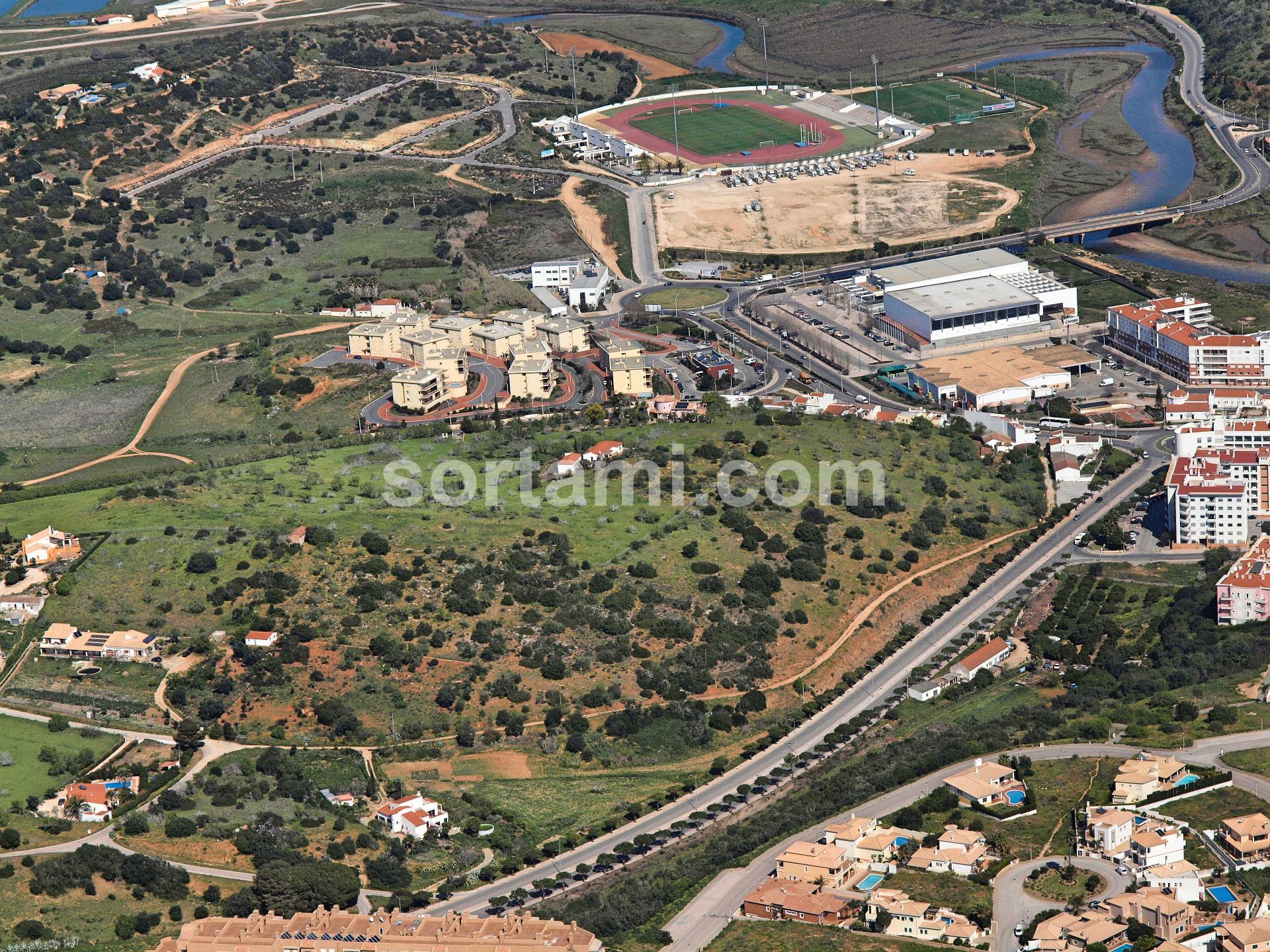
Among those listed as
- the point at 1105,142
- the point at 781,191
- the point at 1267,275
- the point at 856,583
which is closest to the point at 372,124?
the point at 781,191

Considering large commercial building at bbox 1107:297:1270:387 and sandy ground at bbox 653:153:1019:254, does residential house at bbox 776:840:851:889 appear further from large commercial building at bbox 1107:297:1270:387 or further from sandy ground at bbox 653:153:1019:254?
sandy ground at bbox 653:153:1019:254

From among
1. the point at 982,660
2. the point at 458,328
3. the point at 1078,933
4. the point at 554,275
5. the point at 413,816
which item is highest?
the point at 1078,933

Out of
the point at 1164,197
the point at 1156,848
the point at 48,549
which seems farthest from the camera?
the point at 1164,197

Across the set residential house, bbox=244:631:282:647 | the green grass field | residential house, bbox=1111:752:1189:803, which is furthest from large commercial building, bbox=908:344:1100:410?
the green grass field

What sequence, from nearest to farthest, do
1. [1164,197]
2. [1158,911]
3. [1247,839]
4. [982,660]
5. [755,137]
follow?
[1158,911] → [1247,839] → [982,660] → [1164,197] → [755,137]

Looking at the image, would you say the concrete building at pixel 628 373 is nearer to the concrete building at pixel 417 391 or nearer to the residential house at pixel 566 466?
the concrete building at pixel 417 391

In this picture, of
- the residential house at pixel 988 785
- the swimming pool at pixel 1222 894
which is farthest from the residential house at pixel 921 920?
the residential house at pixel 988 785

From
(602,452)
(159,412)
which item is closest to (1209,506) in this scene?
(602,452)

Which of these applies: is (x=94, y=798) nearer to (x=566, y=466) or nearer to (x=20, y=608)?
(x=20, y=608)
